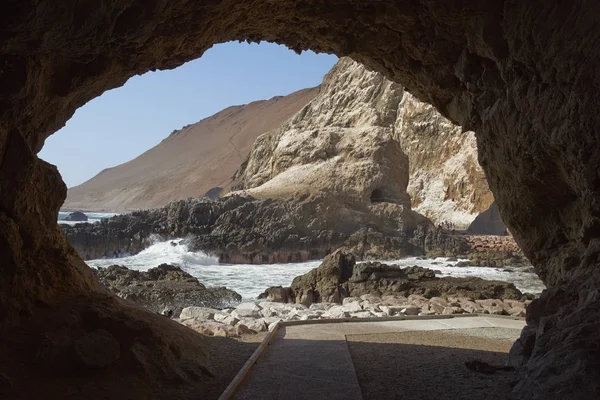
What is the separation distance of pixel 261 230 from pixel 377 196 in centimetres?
1024

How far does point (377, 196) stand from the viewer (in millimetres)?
37438

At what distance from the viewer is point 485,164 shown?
21.9ft

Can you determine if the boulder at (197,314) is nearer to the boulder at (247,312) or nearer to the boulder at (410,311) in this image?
the boulder at (247,312)

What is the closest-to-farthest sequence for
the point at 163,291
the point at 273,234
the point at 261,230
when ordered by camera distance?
1. the point at 163,291
2. the point at 273,234
3. the point at 261,230

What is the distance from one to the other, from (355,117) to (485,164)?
39.1 m

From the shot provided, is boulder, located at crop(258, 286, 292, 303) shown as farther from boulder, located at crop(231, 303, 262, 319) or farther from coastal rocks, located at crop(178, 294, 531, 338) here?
boulder, located at crop(231, 303, 262, 319)

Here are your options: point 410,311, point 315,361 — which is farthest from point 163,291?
point 315,361

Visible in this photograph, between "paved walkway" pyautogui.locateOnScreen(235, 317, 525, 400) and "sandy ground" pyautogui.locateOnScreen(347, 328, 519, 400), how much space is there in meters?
0.21

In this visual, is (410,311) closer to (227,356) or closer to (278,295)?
(227,356)

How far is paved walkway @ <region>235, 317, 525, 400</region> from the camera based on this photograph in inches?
196

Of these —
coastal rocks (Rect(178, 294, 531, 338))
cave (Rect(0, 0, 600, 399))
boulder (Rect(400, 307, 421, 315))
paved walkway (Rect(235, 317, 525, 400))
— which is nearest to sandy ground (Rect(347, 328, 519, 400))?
paved walkway (Rect(235, 317, 525, 400))

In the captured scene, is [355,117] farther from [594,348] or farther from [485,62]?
[594,348]

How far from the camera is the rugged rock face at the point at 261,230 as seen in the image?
31.1 m

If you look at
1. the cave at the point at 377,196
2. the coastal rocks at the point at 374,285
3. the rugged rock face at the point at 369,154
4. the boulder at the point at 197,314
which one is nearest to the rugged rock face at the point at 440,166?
the rugged rock face at the point at 369,154
